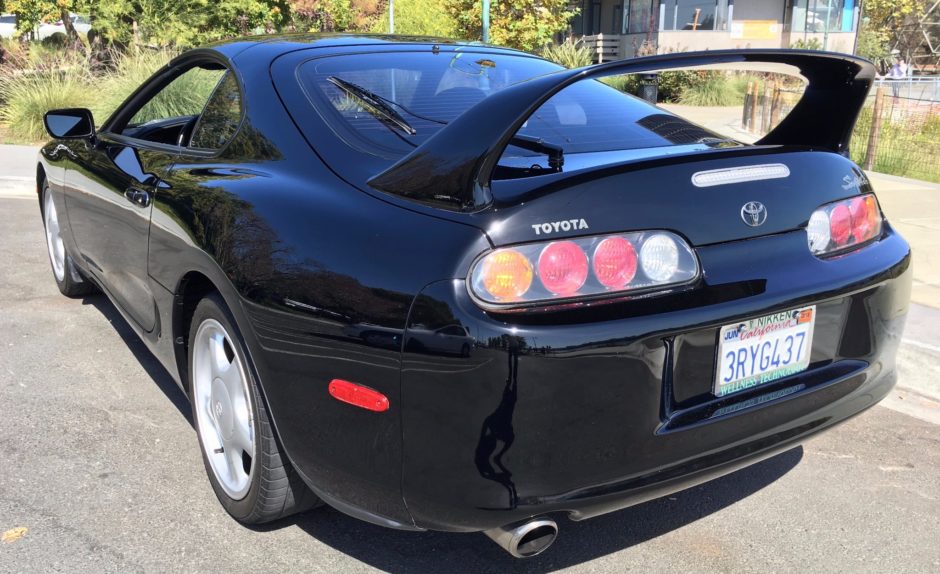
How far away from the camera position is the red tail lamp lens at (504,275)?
2006mm

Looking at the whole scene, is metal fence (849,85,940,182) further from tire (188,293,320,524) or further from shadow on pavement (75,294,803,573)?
tire (188,293,320,524)

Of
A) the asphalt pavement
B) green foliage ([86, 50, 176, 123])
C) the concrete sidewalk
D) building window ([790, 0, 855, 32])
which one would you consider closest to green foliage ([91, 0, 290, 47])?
green foliage ([86, 50, 176, 123])

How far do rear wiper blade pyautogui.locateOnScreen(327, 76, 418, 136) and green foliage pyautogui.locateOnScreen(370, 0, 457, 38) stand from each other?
62.5 feet

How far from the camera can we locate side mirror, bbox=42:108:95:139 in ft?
13.7

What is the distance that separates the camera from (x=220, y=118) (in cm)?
321

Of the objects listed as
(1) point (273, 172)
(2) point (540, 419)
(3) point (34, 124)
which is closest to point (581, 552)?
(2) point (540, 419)

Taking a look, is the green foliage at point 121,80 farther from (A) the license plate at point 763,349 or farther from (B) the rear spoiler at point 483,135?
(A) the license plate at point 763,349

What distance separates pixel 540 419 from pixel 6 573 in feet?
5.68

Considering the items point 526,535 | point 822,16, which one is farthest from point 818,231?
point 822,16

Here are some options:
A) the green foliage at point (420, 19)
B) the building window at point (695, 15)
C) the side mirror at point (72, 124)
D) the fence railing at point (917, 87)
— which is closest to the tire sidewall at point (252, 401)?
the side mirror at point (72, 124)

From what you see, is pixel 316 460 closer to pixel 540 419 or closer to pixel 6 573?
pixel 540 419

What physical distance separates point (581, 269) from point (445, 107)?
1.12 metres

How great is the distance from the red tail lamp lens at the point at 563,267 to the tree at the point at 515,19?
48.6 feet

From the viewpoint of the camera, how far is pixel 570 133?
2854 millimetres
